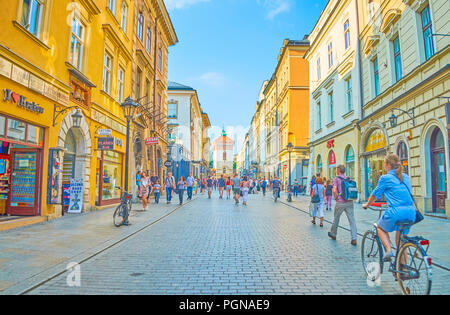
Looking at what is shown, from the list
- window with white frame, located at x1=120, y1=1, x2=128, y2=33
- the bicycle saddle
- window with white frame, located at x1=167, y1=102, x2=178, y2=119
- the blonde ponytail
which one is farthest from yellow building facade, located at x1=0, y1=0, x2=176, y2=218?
window with white frame, located at x1=167, y1=102, x2=178, y2=119

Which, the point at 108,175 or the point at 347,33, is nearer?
the point at 108,175

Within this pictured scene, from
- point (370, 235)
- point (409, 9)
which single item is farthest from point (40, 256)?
point (409, 9)

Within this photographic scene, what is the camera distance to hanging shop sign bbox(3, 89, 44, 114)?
8.53 meters

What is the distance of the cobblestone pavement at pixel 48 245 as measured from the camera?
15.5ft

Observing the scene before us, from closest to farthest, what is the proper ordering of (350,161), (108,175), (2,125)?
1. (2,125)
2. (108,175)
3. (350,161)

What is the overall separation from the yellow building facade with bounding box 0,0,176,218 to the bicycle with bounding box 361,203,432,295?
30.8 feet

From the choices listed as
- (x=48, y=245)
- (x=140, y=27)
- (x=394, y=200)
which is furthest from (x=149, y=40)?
(x=394, y=200)

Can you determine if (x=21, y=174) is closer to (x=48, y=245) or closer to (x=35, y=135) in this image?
(x=35, y=135)

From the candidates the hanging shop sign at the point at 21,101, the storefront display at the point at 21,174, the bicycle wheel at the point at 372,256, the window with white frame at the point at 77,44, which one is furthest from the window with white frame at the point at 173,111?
the bicycle wheel at the point at 372,256

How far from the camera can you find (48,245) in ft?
22.4

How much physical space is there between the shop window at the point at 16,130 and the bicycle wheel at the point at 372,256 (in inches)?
376

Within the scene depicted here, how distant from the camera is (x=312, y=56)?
29.8 metres

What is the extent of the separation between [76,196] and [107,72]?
270 inches
